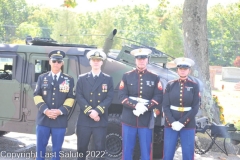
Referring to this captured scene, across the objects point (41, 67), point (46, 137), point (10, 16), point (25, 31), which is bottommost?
point (25, 31)

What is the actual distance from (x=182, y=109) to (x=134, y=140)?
77cm

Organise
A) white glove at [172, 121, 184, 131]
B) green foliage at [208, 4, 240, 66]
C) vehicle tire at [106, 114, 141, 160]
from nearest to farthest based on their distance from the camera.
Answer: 1. white glove at [172, 121, 184, 131]
2. vehicle tire at [106, 114, 141, 160]
3. green foliage at [208, 4, 240, 66]

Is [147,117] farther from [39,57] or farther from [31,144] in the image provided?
[31,144]

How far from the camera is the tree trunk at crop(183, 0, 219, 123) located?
10.5 m

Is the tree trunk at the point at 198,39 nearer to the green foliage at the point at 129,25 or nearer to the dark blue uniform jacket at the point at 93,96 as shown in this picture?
the dark blue uniform jacket at the point at 93,96

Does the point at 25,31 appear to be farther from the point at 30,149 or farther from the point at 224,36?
the point at 30,149

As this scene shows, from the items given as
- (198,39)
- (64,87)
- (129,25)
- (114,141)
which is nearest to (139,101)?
(64,87)

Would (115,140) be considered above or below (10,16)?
below

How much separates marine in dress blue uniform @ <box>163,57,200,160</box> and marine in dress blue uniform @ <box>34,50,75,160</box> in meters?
1.32

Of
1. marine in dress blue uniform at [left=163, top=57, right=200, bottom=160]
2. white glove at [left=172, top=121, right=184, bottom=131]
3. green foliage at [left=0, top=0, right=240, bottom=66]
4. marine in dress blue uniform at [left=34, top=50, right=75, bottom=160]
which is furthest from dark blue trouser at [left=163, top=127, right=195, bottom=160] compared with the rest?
green foliage at [left=0, top=0, right=240, bottom=66]

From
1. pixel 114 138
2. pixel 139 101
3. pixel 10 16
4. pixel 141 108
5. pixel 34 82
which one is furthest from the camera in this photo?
pixel 10 16

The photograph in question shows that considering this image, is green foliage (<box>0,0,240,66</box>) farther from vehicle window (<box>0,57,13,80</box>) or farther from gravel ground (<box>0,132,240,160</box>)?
vehicle window (<box>0,57,13,80</box>)

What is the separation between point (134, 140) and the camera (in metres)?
6.80

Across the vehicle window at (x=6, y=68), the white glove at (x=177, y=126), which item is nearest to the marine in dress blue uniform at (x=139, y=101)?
the white glove at (x=177, y=126)
